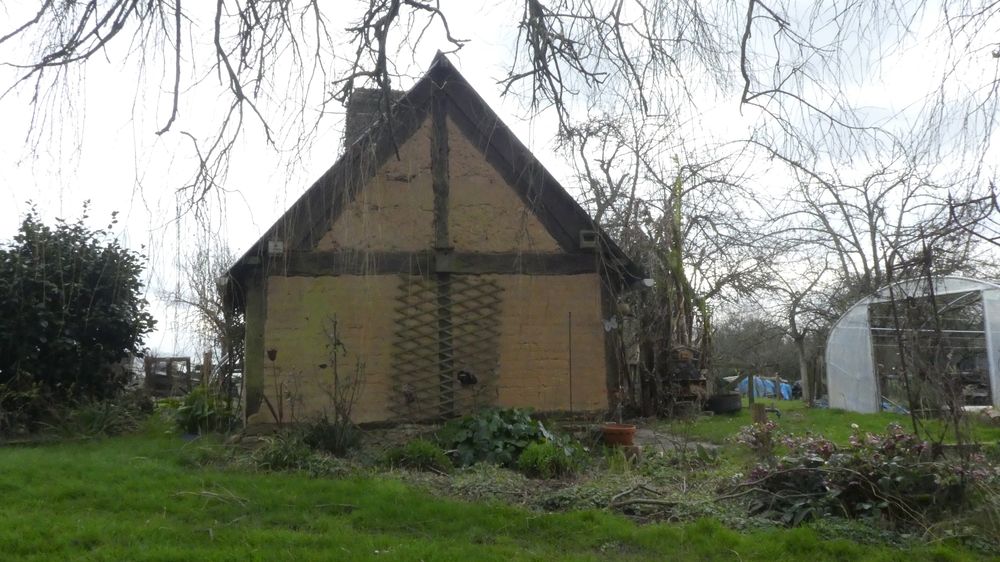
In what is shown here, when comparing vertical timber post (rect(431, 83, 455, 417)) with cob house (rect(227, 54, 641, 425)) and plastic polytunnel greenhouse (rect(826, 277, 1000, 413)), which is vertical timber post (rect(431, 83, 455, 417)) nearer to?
cob house (rect(227, 54, 641, 425))

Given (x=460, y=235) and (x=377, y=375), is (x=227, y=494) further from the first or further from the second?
(x=460, y=235)

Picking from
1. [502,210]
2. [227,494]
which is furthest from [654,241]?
[227,494]

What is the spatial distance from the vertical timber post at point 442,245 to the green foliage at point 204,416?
11.7 ft

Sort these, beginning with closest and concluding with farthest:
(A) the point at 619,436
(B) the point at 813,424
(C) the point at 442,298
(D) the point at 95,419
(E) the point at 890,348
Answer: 1. (A) the point at 619,436
2. (C) the point at 442,298
3. (D) the point at 95,419
4. (B) the point at 813,424
5. (E) the point at 890,348

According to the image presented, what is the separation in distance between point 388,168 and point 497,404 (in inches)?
131

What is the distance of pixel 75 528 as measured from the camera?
606 cm

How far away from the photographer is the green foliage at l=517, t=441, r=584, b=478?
26.7ft

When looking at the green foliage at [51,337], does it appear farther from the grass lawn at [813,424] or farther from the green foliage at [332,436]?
the grass lawn at [813,424]

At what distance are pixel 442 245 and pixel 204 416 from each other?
14.7 ft

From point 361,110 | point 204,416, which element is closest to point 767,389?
point 204,416

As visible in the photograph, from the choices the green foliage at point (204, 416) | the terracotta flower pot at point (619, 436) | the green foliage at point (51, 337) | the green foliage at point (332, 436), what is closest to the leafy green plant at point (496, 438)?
A: the terracotta flower pot at point (619, 436)

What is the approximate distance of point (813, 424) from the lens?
1398 cm

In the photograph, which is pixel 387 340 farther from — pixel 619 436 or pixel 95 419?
pixel 95 419

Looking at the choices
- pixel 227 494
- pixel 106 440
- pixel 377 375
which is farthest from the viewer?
pixel 106 440
